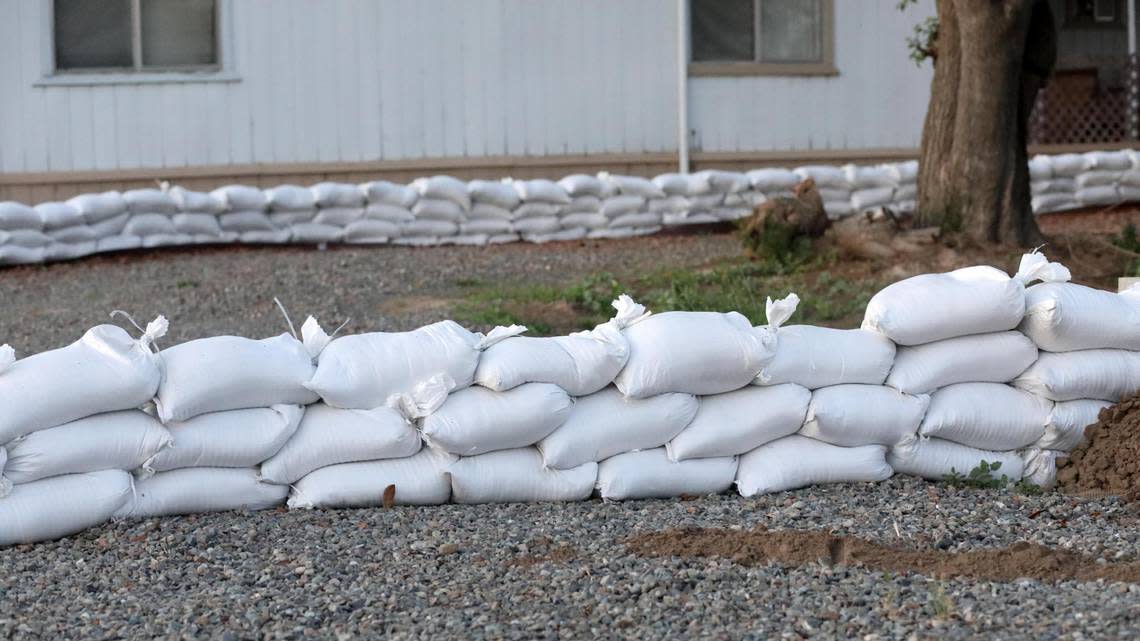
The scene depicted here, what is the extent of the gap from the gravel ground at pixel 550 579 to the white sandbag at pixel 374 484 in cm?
6

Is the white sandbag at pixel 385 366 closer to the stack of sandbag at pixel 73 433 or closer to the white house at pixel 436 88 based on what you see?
the stack of sandbag at pixel 73 433

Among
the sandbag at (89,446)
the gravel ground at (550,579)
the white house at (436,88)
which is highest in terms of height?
the white house at (436,88)

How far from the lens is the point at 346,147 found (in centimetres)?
1112

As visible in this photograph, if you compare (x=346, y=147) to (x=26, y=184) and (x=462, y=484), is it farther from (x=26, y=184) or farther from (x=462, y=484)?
(x=462, y=484)

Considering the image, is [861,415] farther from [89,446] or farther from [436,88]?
[436,88]

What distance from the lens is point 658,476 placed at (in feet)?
14.3

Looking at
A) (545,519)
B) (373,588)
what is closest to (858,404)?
(545,519)

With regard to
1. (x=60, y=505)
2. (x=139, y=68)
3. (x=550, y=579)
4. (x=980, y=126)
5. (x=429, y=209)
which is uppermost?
(x=139, y=68)

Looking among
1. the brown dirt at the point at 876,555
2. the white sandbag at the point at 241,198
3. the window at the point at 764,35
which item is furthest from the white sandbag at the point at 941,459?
the window at the point at 764,35

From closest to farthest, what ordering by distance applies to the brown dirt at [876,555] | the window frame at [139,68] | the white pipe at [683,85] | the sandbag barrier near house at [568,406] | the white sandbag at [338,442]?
the brown dirt at [876,555] → the sandbag barrier near house at [568,406] → the white sandbag at [338,442] → the window frame at [139,68] → the white pipe at [683,85]

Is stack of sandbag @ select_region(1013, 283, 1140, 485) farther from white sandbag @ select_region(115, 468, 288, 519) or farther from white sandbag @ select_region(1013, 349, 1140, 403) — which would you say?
white sandbag @ select_region(115, 468, 288, 519)

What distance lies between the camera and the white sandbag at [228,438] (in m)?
4.02

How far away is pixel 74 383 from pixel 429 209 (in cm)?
669

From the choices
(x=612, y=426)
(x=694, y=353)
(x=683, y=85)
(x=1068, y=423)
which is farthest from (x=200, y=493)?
(x=683, y=85)
